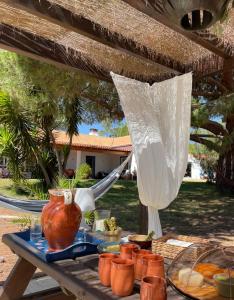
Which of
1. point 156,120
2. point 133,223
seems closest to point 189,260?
point 156,120

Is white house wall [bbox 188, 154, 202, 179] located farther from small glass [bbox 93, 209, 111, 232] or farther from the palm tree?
small glass [bbox 93, 209, 111, 232]

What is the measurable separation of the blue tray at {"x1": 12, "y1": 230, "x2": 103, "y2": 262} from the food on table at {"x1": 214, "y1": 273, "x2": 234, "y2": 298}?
0.64m

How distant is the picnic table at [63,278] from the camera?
110cm

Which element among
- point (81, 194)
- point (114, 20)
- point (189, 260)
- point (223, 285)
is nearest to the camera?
point (223, 285)

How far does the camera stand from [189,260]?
46.7 inches

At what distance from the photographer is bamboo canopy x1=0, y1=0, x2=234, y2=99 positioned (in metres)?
1.89

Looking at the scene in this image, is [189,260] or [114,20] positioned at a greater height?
[114,20]

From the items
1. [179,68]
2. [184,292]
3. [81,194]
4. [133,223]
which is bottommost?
[133,223]

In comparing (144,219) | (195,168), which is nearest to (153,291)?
(144,219)

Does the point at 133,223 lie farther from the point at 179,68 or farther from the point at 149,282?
the point at 149,282

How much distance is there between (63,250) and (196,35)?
1.44 metres

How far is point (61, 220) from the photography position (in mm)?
1434

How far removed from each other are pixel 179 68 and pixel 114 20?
77 cm

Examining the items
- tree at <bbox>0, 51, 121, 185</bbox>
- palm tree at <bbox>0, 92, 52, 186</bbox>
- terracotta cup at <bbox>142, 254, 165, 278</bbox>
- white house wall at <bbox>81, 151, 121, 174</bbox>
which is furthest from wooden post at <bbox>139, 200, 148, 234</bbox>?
white house wall at <bbox>81, 151, 121, 174</bbox>
